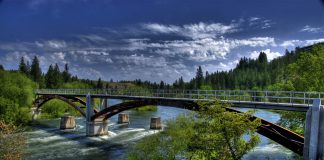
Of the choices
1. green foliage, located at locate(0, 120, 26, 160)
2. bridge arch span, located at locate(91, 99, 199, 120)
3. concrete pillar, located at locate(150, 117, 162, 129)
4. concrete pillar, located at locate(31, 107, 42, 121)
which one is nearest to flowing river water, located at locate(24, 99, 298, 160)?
concrete pillar, located at locate(150, 117, 162, 129)

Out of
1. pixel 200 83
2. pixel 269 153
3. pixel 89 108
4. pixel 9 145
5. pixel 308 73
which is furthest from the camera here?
pixel 200 83

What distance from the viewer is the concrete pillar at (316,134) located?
2131 centimetres

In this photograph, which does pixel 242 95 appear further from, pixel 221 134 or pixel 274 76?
pixel 274 76

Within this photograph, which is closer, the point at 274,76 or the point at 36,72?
the point at 274,76

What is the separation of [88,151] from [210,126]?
24.7m

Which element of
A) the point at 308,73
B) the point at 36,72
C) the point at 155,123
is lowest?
the point at 155,123

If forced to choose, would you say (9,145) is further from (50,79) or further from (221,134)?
(50,79)

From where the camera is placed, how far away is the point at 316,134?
21391 millimetres

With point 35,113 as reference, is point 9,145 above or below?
above

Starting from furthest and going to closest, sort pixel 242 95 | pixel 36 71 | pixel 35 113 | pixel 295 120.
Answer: pixel 36 71 → pixel 35 113 → pixel 295 120 → pixel 242 95

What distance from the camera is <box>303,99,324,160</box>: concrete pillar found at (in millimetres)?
21312

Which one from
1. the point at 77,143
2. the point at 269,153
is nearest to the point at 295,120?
the point at 269,153

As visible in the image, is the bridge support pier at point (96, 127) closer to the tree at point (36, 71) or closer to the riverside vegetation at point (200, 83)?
the riverside vegetation at point (200, 83)

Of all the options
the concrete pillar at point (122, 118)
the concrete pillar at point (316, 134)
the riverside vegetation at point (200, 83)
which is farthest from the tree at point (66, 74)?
the concrete pillar at point (316, 134)
